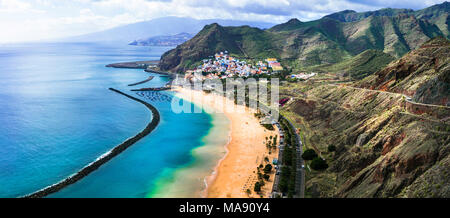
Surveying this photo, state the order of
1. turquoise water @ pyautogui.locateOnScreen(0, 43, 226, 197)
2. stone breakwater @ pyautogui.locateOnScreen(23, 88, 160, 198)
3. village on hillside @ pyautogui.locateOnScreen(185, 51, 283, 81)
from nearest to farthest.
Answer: stone breakwater @ pyautogui.locateOnScreen(23, 88, 160, 198) → turquoise water @ pyautogui.locateOnScreen(0, 43, 226, 197) → village on hillside @ pyautogui.locateOnScreen(185, 51, 283, 81)

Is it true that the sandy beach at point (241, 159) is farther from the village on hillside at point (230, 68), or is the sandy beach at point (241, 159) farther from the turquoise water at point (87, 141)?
the village on hillside at point (230, 68)

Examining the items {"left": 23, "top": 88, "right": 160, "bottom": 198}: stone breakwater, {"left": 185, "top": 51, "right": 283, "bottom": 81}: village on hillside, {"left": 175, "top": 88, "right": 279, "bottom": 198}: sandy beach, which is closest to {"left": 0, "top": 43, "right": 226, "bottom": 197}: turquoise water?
{"left": 23, "top": 88, "right": 160, "bottom": 198}: stone breakwater

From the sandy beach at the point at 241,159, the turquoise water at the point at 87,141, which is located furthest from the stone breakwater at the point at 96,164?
the sandy beach at the point at 241,159

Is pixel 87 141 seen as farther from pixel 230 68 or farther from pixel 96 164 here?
pixel 230 68

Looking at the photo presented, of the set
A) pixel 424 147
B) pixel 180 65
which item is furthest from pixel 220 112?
pixel 180 65

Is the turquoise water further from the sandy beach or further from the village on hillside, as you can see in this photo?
the village on hillside

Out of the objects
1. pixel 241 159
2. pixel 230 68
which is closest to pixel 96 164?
pixel 241 159

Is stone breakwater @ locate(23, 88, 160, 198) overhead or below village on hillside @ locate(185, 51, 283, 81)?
below
